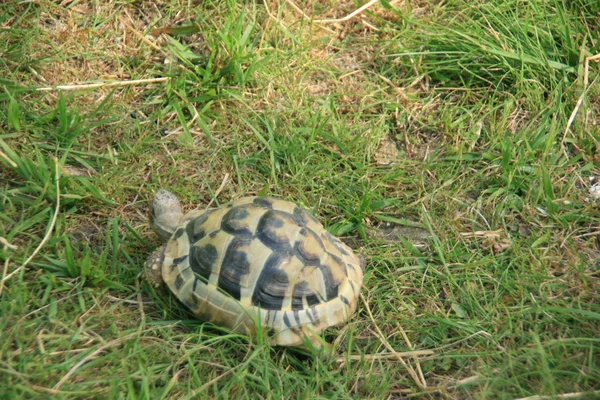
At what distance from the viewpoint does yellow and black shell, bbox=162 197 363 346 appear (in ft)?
8.57

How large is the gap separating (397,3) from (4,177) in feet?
8.56

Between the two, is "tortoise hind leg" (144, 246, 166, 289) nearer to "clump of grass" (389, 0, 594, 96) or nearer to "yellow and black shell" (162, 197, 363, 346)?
"yellow and black shell" (162, 197, 363, 346)

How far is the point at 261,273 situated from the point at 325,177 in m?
0.90

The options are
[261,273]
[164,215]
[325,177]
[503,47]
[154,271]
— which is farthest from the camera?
[503,47]

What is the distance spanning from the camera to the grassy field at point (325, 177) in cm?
259

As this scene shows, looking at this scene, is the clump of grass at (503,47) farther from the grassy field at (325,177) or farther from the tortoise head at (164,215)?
the tortoise head at (164,215)

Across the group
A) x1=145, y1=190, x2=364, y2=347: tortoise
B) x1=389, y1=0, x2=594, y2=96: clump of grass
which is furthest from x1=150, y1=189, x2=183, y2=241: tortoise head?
x1=389, y1=0, x2=594, y2=96: clump of grass

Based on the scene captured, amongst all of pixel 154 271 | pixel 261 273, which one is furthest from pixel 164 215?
pixel 261 273

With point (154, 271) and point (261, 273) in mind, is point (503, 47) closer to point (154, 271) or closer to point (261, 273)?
point (261, 273)

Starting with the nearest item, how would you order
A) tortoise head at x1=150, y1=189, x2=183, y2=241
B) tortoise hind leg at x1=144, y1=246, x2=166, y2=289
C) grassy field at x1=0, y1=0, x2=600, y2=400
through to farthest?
grassy field at x1=0, y1=0, x2=600, y2=400 < tortoise hind leg at x1=144, y1=246, x2=166, y2=289 < tortoise head at x1=150, y1=189, x2=183, y2=241

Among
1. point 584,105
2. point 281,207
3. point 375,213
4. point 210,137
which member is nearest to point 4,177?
point 210,137

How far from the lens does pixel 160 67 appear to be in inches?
145

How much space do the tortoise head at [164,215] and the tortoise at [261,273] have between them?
10 cm

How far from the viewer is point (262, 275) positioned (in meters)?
2.61
